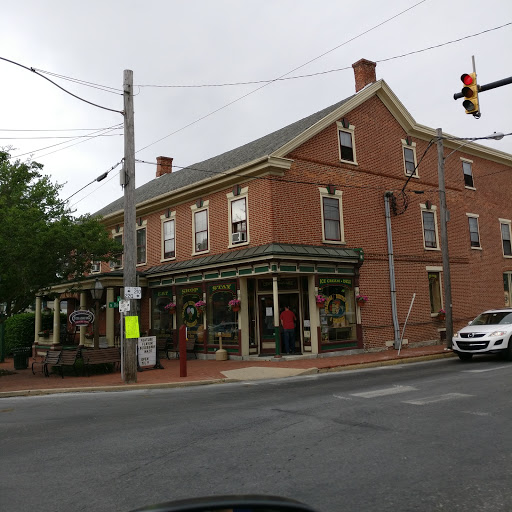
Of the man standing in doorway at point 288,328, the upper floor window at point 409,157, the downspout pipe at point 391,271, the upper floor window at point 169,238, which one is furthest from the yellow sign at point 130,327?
the upper floor window at point 409,157

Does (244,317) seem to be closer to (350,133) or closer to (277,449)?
(350,133)

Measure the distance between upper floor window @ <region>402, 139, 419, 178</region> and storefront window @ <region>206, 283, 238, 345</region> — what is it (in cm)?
1031

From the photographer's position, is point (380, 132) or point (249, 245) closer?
point (249, 245)

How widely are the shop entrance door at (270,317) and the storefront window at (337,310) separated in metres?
1.06

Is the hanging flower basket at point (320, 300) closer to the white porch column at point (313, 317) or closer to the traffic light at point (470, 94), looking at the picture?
the white porch column at point (313, 317)

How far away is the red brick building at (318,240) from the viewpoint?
18.0 meters

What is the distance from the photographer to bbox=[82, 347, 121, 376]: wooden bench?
50.9ft

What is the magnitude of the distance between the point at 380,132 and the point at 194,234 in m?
9.35

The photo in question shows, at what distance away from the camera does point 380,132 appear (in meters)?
21.8

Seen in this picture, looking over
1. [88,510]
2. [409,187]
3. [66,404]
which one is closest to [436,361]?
[409,187]

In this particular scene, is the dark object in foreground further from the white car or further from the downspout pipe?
the downspout pipe

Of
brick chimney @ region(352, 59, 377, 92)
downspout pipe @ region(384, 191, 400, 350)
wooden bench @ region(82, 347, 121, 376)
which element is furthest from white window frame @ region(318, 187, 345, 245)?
wooden bench @ region(82, 347, 121, 376)

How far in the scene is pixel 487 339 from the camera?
1488 centimetres

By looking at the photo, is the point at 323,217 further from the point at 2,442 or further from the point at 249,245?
the point at 2,442
